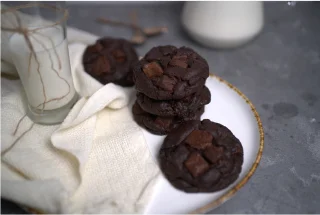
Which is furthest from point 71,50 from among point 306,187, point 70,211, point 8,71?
point 306,187

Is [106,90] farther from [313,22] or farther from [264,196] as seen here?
[313,22]

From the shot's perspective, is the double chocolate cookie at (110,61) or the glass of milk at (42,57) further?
the double chocolate cookie at (110,61)

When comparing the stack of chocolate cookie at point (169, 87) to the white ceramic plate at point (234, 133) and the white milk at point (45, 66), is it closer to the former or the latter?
the white ceramic plate at point (234, 133)

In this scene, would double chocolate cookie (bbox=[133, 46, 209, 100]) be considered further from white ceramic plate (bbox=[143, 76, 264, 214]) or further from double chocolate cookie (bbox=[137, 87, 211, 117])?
white ceramic plate (bbox=[143, 76, 264, 214])

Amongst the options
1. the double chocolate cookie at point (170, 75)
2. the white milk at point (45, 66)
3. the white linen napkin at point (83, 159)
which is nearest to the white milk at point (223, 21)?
the double chocolate cookie at point (170, 75)

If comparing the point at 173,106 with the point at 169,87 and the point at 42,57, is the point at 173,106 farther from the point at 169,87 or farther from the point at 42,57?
the point at 42,57

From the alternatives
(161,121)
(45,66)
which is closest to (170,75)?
(161,121)
